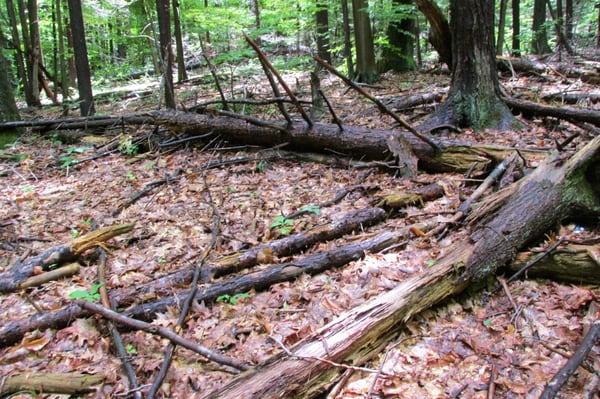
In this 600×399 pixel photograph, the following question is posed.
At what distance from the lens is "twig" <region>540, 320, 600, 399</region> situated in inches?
91.4

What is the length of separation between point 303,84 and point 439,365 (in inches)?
469

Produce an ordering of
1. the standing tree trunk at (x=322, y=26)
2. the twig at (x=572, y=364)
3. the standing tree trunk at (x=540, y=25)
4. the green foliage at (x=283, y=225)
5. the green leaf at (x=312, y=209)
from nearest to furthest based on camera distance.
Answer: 1. the twig at (x=572, y=364)
2. the green foliage at (x=283, y=225)
3. the green leaf at (x=312, y=209)
4. the standing tree trunk at (x=322, y=26)
5. the standing tree trunk at (x=540, y=25)

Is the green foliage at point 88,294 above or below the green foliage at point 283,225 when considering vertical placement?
below

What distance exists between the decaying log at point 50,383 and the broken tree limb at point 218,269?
62 centimetres

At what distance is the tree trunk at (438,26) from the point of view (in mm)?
8539

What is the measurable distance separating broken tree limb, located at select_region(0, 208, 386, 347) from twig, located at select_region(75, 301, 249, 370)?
220 mm

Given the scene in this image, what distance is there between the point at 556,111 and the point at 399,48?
7610 mm

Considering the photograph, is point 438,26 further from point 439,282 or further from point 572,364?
point 572,364

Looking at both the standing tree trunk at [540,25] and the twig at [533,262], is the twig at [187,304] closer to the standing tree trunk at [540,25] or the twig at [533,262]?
the twig at [533,262]

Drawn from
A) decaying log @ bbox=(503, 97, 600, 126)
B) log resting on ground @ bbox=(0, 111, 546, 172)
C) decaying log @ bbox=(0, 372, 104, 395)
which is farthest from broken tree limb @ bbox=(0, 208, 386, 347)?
decaying log @ bbox=(503, 97, 600, 126)

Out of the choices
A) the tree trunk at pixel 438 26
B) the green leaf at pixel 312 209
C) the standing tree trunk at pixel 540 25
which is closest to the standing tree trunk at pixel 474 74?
the tree trunk at pixel 438 26

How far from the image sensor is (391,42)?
44.2 ft

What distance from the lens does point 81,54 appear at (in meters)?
11.5

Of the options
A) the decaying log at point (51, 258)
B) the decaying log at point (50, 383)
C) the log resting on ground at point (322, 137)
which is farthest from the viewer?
the log resting on ground at point (322, 137)
